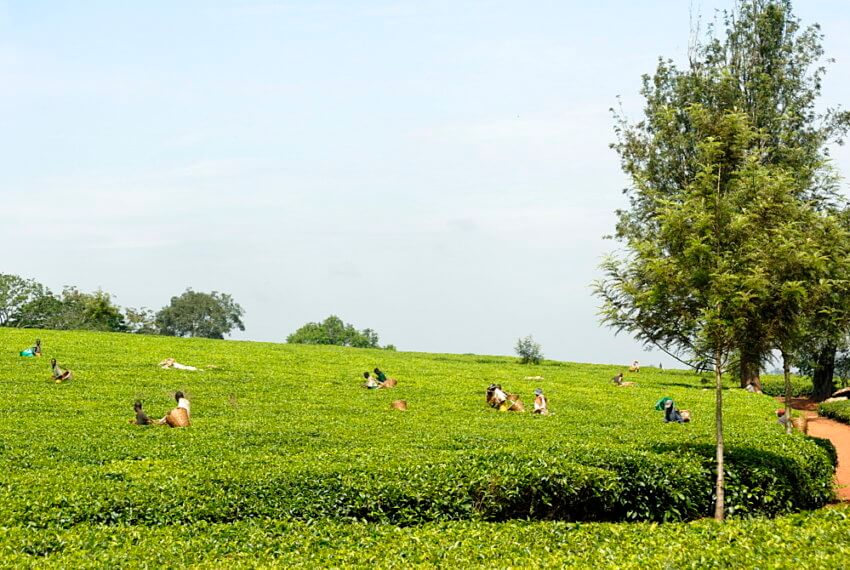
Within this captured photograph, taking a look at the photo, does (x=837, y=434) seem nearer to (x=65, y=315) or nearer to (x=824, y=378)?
(x=824, y=378)

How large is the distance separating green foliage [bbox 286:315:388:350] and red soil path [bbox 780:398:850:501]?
7633 centimetres

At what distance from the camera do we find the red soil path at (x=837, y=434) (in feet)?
80.1

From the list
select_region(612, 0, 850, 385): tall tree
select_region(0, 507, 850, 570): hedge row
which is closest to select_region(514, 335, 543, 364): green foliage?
select_region(612, 0, 850, 385): tall tree

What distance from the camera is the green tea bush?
1683 centimetres

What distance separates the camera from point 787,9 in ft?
170

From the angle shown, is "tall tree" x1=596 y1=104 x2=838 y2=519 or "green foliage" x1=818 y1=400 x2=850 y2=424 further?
"green foliage" x1=818 y1=400 x2=850 y2=424

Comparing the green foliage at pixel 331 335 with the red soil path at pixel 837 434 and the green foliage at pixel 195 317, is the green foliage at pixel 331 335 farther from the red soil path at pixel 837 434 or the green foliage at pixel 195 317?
the red soil path at pixel 837 434

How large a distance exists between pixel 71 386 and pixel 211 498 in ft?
66.5

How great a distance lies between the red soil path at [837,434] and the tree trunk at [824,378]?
812 millimetres

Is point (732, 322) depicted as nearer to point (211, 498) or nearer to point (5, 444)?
point (211, 498)

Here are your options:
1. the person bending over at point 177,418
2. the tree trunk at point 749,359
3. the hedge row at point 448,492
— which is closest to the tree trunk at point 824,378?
the tree trunk at point 749,359

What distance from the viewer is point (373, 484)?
17.4m

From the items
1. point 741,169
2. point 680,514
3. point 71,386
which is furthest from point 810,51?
point 71,386

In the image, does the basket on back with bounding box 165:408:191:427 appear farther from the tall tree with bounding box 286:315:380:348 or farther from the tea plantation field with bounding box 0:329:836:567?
the tall tree with bounding box 286:315:380:348
